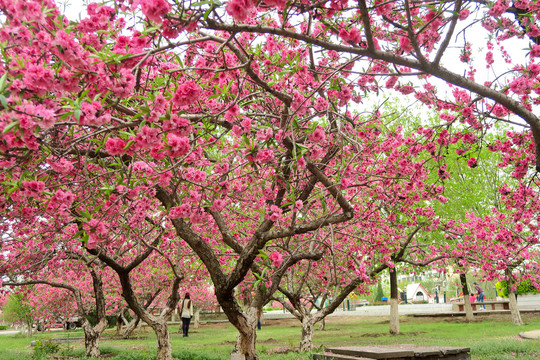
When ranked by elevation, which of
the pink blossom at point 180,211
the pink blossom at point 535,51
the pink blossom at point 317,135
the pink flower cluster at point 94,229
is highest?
the pink blossom at point 535,51

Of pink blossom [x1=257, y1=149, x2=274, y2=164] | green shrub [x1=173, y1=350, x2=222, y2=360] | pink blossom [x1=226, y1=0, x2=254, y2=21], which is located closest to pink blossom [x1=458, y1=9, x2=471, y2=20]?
pink blossom [x1=257, y1=149, x2=274, y2=164]

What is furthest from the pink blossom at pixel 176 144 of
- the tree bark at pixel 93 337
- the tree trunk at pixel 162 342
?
the tree bark at pixel 93 337

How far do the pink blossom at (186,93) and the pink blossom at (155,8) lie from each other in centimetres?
60

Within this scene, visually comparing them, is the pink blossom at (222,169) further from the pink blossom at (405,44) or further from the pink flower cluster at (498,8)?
the pink flower cluster at (498,8)

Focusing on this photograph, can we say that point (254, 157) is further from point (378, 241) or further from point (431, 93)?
point (378, 241)

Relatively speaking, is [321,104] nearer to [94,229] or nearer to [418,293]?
[94,229]

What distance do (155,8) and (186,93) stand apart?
27.4 inches

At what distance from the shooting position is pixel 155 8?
2.77 m

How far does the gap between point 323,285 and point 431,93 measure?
11890 millimetres

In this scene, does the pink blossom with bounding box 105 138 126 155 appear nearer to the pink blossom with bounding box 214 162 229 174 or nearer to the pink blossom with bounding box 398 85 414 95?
the pink blossom with bounding box 214 162 229 174

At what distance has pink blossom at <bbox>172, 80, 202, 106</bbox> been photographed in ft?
10.7

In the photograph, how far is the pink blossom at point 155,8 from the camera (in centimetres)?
274

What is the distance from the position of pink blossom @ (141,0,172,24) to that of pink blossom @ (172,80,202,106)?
597mm

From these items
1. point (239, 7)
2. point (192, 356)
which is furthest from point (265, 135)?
point (192, 356)
